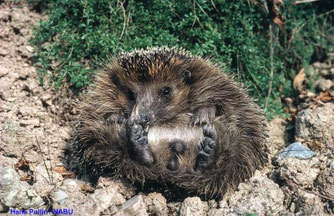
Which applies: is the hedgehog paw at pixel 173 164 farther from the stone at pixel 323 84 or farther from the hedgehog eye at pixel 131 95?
the stone at pixel 323 84

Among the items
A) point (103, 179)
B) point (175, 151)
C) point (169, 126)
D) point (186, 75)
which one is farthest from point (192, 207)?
point (186, 75)

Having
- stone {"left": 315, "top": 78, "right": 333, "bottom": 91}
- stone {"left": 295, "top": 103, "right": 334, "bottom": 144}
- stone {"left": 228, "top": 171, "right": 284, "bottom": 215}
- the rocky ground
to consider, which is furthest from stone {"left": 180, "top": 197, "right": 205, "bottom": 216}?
stone {"left": 315, "top": 78, "right": 333, "bottom": 91}

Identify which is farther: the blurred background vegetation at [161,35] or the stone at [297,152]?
the blurred background vegetation at [161,35]

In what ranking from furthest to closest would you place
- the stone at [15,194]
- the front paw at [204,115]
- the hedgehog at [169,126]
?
the front paw at [204,115] → the hedgehog at [169,126] → the stone at [15,194]

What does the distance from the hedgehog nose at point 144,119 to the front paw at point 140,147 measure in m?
0.13

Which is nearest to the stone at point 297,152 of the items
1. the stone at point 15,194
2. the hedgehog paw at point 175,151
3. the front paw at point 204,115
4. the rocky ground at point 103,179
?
the rocky ground at point 103,179

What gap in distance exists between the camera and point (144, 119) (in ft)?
15.4

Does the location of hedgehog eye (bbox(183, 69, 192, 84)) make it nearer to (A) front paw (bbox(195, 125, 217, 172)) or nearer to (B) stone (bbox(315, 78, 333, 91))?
(A) front paw (bbox(195, 125, 217, 172))

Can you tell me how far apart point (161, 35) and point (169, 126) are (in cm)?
Result: 132

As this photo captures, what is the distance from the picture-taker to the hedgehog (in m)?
4.41

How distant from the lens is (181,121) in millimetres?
4934

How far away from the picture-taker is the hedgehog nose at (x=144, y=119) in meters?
4.66

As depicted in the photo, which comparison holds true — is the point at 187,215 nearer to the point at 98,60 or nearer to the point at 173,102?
the point at 173,102

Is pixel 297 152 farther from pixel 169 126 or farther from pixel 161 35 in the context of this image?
pixel 161 35
